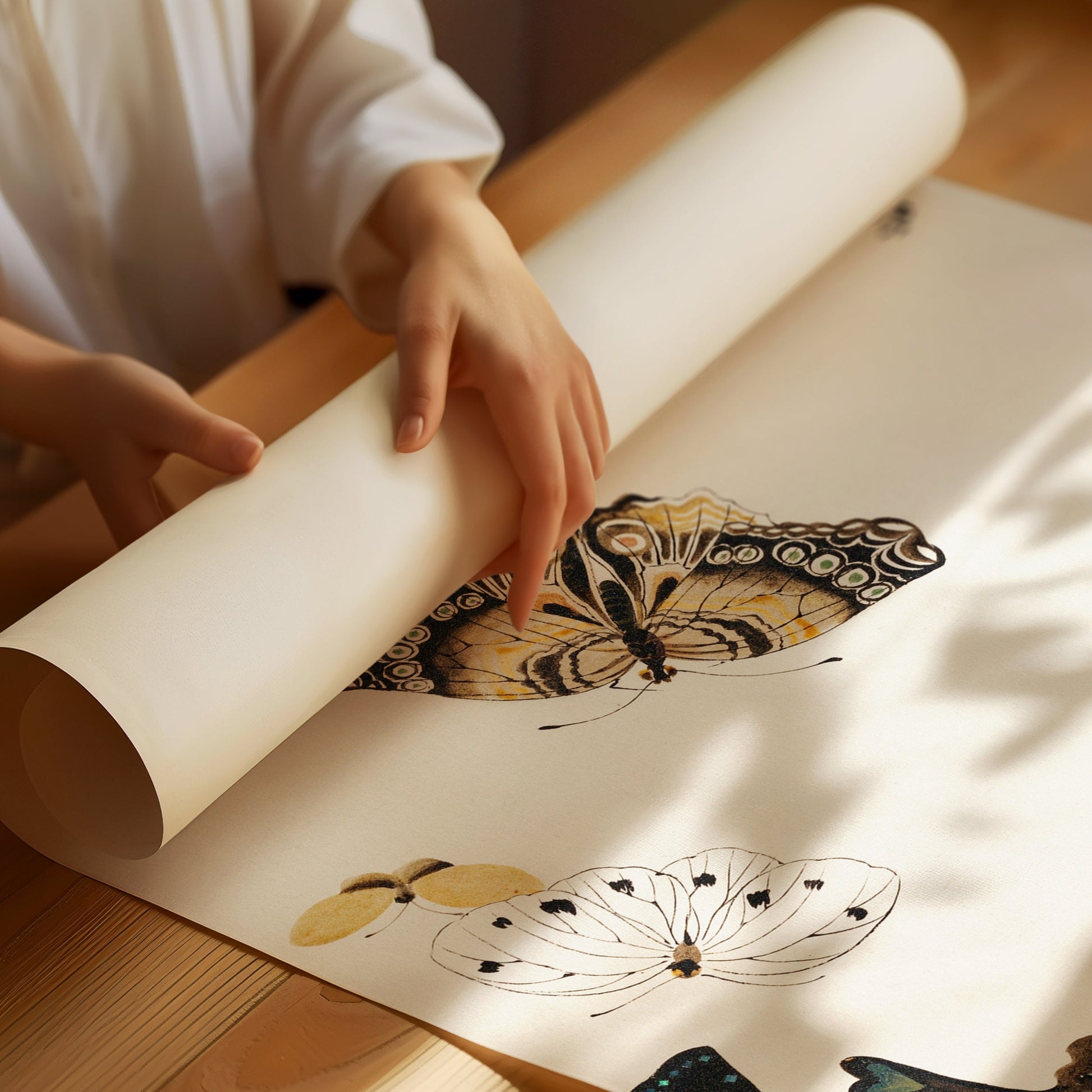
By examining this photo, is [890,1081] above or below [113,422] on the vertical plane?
below

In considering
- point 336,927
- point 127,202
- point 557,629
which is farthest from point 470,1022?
point 127,202

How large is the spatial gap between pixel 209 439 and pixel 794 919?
307mm

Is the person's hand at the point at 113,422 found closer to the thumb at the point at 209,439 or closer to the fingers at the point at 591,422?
the thumb at the point at 209,439

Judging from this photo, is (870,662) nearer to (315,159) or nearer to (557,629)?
(557,629)

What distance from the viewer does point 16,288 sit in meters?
0.72

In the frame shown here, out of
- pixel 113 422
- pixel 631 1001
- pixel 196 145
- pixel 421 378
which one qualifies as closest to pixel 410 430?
pixel 421 378

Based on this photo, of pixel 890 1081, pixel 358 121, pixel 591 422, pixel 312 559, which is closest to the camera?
pixel 890 1081

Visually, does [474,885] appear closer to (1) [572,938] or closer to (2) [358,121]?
(1) [572,938]

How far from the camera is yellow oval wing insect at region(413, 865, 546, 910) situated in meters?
0.46

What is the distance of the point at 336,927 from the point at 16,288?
0.47 metres

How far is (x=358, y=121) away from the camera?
28.5 inches

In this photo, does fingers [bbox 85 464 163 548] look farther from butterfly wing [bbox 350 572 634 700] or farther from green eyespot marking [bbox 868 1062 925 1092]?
green eyespot marking [bbox 868 1062 925 1092]

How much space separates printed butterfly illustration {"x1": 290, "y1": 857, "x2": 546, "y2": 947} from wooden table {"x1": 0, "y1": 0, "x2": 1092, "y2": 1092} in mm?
21

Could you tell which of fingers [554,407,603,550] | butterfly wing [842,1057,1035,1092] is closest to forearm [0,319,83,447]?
fingers [554,407,603,550]
